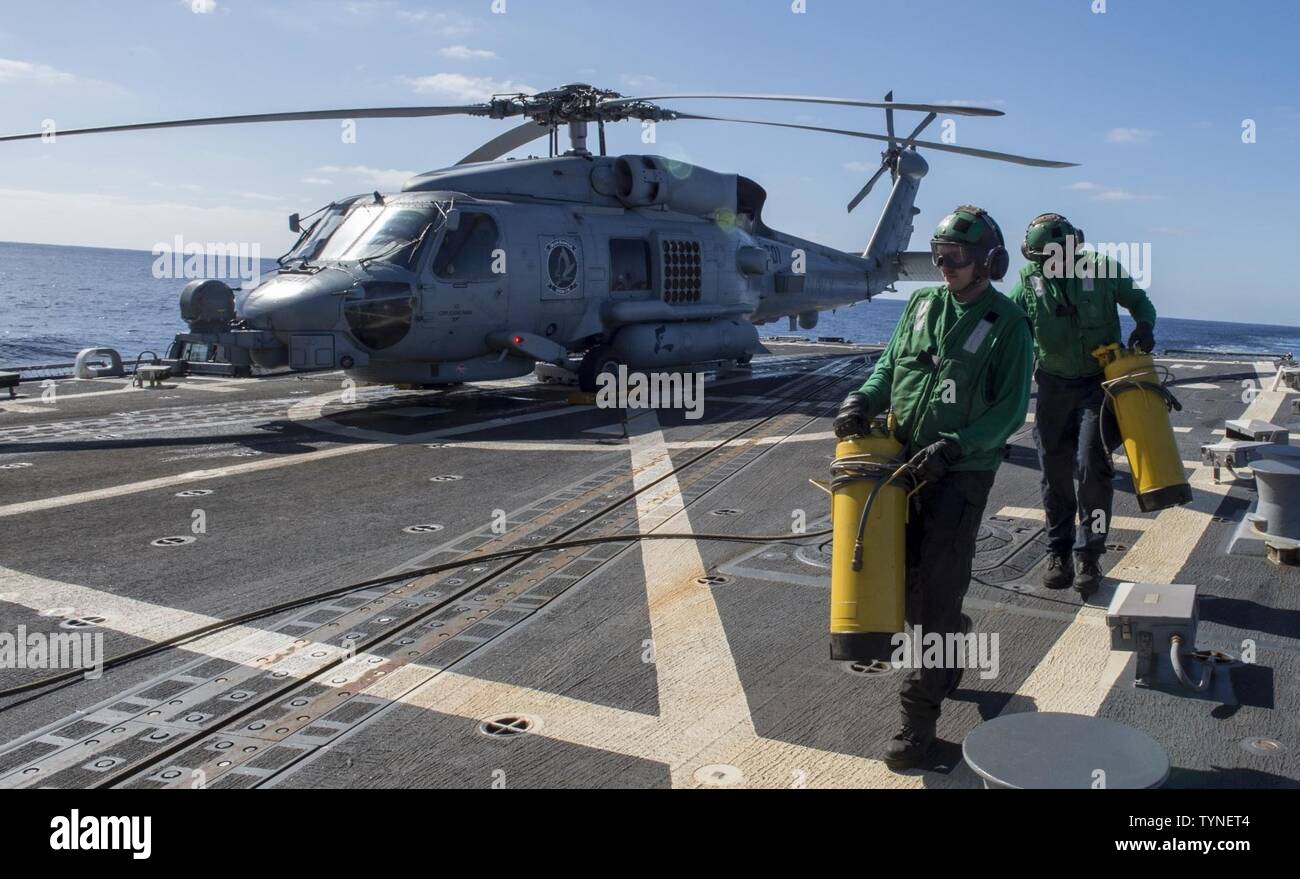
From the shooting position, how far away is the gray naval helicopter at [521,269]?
40.0ft

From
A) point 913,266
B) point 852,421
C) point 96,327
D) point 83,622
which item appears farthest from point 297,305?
point 96,327

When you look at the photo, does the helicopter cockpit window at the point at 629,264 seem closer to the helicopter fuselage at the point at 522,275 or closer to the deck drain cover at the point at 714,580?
the helicopter fuselage at the point at 522,275

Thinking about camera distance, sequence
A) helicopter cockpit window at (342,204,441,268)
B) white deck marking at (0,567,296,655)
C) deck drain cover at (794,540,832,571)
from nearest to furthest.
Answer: white deck marking at (0,567,296,655)
deck drain cover at (794,540,832,571)
helicopter cockpit window at (342,204,441,268)

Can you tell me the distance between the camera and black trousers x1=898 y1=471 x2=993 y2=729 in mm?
4031

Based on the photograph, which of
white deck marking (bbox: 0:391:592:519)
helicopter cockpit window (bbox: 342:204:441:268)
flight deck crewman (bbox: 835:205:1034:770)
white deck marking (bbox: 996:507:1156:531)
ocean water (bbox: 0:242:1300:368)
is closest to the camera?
flight deck crewman (bbox: 835:205:1034:770)

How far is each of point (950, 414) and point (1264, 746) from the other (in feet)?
6.09

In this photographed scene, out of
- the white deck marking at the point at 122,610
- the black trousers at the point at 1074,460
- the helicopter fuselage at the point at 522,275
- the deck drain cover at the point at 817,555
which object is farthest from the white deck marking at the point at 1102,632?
the helicopter fuselage at the point at 522,275

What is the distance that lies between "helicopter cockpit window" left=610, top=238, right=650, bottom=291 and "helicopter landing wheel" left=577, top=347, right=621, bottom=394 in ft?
3.59

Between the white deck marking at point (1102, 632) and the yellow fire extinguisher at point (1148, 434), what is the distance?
0.68 metres

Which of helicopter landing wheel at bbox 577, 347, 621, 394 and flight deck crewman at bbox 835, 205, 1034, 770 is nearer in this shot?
flight deck crewman at bbox 835, 205, 1034, 770

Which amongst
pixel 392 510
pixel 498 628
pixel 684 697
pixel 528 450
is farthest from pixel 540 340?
pixel 684 697

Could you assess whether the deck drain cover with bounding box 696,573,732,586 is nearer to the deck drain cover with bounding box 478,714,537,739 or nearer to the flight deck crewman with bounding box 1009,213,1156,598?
the flight deck crewman with bounding box 1009,213,1156,598

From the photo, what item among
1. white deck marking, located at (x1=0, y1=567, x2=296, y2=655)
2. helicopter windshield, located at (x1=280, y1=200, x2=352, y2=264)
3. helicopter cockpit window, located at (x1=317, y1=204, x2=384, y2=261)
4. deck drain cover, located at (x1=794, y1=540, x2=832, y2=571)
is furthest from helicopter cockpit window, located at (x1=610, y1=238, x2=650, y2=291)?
white deck marking, located at (x1=0, y1=567, x2=296, y2=655)

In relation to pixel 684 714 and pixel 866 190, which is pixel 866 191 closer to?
pixel 866 190
